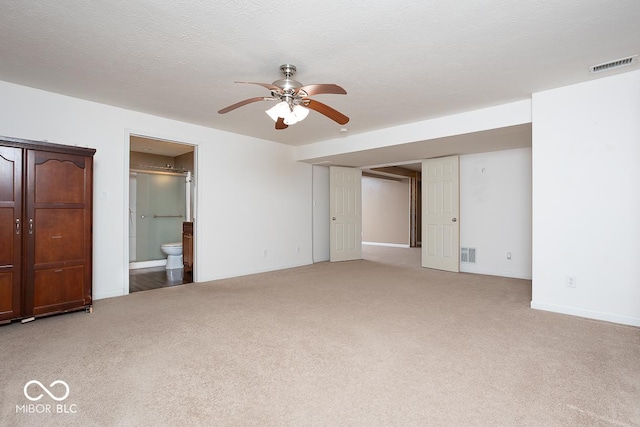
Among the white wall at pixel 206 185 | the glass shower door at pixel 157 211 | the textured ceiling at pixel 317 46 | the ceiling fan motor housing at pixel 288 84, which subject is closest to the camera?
the textured ceiling at pixel 317 46

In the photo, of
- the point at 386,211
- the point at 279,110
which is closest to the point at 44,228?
the point at 279,110

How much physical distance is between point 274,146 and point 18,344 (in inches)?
174

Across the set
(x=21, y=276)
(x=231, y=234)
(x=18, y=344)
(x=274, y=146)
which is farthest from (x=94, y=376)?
(x=274, y=146)

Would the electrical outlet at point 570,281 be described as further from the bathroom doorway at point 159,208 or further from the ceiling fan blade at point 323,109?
the bathroom doorway at point 159,208

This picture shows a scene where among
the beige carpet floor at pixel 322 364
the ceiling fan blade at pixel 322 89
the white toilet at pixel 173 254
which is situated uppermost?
the ceiling fan blade at pixel 322 89

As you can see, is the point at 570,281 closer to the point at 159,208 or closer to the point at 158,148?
the point at 158,148

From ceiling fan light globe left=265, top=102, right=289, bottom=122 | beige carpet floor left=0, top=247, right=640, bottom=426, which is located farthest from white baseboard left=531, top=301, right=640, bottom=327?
ceiling fan light globe left=265, top=102, right=289, bottom=122

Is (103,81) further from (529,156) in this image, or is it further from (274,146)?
(529,156)

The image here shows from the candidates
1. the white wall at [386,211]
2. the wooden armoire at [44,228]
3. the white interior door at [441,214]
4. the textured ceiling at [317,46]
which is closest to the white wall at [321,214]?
the white interior door at [441,214]

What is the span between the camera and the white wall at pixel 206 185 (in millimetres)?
3650

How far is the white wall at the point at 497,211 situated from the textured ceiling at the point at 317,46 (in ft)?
6.95

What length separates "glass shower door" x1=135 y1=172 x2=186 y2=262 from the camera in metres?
6.57

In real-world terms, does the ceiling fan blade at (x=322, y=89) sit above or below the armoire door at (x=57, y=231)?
above

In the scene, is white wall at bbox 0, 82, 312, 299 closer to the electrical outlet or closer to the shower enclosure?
the shower enclosure
